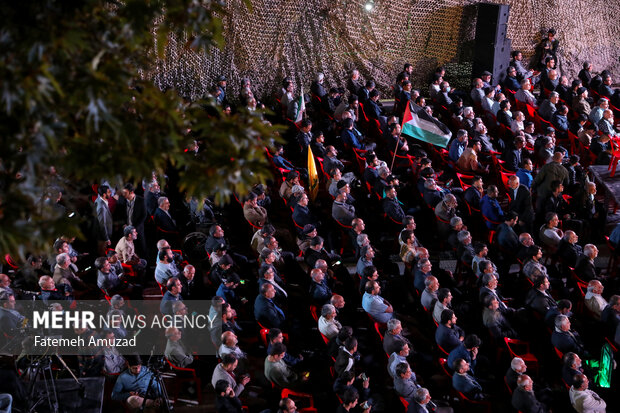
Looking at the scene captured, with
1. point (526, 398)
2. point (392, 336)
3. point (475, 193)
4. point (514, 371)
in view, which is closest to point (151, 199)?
point (392, 336)

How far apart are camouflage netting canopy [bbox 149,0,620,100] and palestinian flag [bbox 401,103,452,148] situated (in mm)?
4928

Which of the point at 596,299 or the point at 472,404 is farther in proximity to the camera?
the point at 596,299

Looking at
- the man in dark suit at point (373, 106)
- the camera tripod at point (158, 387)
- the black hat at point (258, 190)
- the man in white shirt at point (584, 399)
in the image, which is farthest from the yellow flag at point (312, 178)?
the man in white shirt at point (584, 399)

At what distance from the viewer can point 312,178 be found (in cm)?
1197

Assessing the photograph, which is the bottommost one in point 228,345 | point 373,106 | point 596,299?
point 228,345

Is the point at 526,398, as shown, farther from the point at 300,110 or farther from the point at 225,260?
the point at 300,110

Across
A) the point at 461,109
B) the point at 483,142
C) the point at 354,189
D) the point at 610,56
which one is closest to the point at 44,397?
the point at 354,189

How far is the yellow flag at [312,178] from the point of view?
11.8 meters

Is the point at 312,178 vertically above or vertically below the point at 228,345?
above

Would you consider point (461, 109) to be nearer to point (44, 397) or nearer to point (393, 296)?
point (393, 296)

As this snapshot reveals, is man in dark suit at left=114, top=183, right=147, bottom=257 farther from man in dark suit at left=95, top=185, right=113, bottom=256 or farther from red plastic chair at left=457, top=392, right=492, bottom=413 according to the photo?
red plastic chair at left=457, top=392, right=492, bottom=413

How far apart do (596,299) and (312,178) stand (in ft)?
14.7

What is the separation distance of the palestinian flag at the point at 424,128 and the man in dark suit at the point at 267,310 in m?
4.23

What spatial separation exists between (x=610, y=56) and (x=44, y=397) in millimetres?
16364
